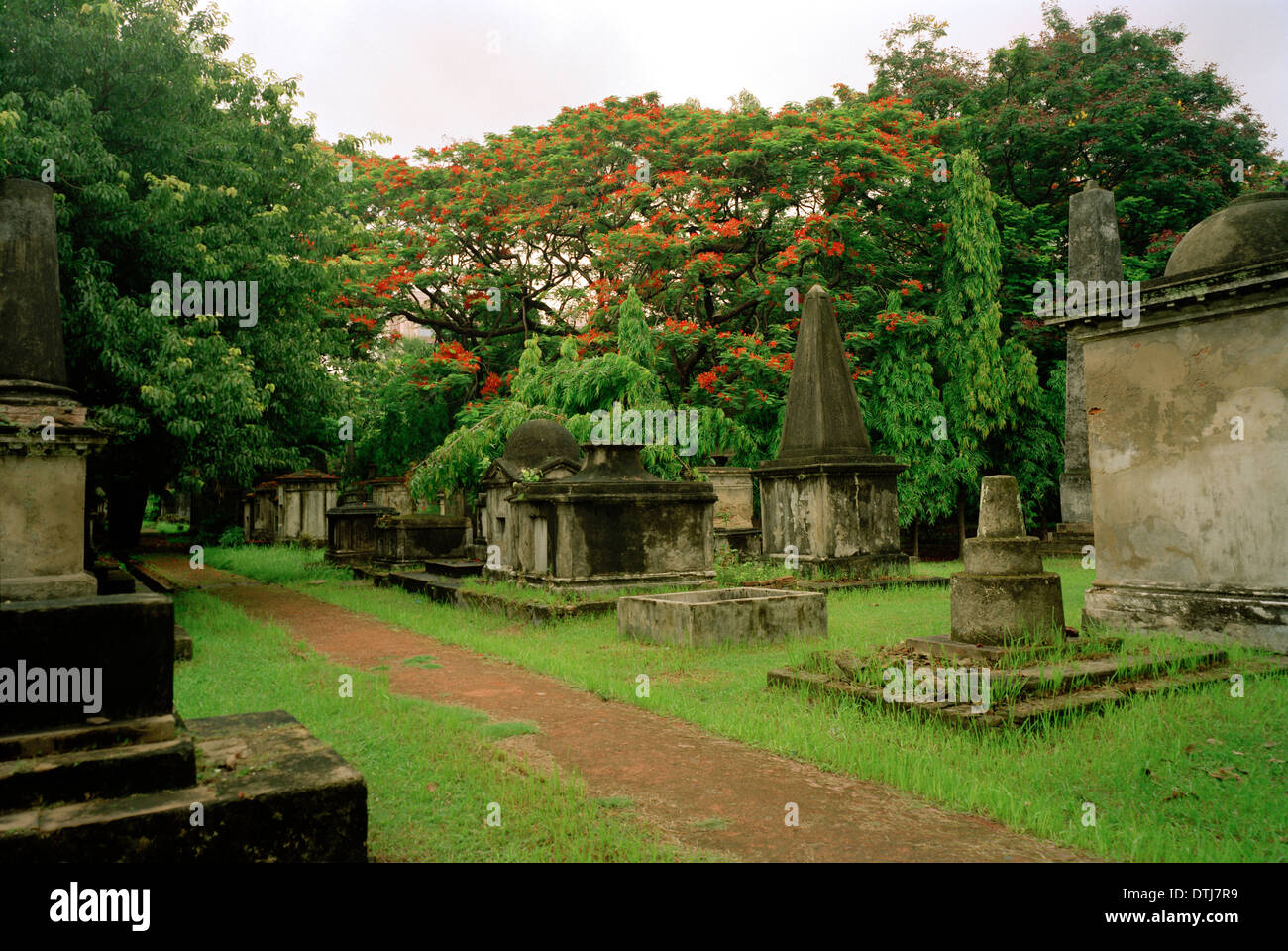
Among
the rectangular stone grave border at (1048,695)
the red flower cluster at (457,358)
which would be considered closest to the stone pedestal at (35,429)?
the rectangular stone grave border at (1048,695)

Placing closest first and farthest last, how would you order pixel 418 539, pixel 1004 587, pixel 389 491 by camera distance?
pixel 1004 587
pixel 418 539
pixel 389 491

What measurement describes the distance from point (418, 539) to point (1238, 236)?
1404 cm

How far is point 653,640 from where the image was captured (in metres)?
8.62

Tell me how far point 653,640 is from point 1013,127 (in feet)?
55.8

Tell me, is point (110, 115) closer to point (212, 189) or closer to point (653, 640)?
point (212, 189)

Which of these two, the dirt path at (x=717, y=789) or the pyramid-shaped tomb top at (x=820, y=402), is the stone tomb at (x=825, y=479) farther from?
the dirt path at (x=717, y=789)

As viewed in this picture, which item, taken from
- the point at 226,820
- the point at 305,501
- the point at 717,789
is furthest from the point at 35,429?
the point at 305,501

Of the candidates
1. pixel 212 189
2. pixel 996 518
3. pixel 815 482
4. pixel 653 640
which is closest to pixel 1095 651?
pixel 996 518

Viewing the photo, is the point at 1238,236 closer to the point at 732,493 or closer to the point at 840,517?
the point at 840,517

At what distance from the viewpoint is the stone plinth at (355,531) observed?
19078 millimetres

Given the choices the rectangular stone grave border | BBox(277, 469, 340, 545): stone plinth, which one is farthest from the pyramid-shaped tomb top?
BBox(277, 469, 340, 545): stone plinth

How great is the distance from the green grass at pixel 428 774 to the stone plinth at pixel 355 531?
439 inches

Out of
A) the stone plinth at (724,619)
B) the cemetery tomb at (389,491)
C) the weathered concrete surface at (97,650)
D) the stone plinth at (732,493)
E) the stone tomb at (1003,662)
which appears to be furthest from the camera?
the cemetery tomb at (389,491)

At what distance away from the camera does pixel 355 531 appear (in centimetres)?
1927
